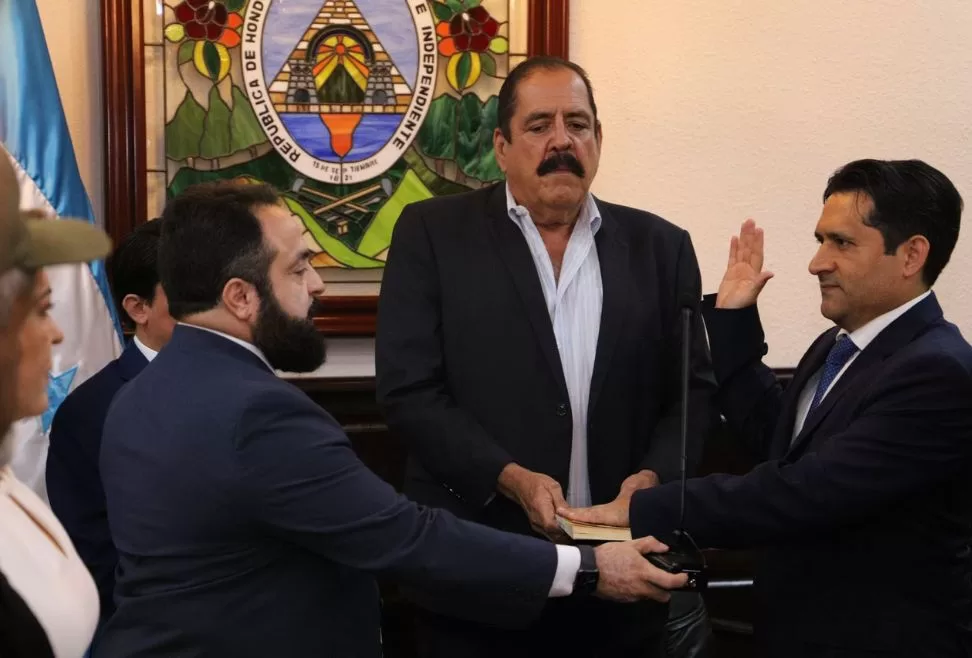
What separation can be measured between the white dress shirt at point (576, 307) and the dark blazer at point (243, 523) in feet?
2.49

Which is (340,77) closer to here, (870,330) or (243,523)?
(870,330)

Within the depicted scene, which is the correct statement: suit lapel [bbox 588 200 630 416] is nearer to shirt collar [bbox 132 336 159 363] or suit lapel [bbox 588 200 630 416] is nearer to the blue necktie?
the blue necktie

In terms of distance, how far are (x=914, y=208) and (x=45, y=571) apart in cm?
197

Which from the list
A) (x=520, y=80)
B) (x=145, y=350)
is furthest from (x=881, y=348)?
(x=145, y=350)

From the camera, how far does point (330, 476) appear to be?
2.08 m

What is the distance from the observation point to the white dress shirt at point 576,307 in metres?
2.92

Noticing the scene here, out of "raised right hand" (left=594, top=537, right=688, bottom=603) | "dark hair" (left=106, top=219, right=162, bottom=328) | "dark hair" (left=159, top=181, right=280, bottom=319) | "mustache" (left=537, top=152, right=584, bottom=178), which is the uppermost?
"mustache" (left=537, top=152, right=584, bottom=178)

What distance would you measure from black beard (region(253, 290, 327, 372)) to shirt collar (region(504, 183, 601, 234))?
2.88 feet

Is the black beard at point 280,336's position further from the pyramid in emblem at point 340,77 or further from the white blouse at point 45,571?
the pyramid in emblem at point 340,77

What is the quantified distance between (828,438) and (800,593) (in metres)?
0.33

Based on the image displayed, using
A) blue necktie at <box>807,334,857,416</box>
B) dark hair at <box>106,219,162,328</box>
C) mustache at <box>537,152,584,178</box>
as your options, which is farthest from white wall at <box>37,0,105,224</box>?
blue necktie at <box>807,334,857,416</box>

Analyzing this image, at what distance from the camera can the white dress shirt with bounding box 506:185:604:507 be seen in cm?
292

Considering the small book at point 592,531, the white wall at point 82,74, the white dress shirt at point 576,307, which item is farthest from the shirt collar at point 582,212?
the white wall at point 82,74

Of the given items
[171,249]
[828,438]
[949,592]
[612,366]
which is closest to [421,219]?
[612,366]
